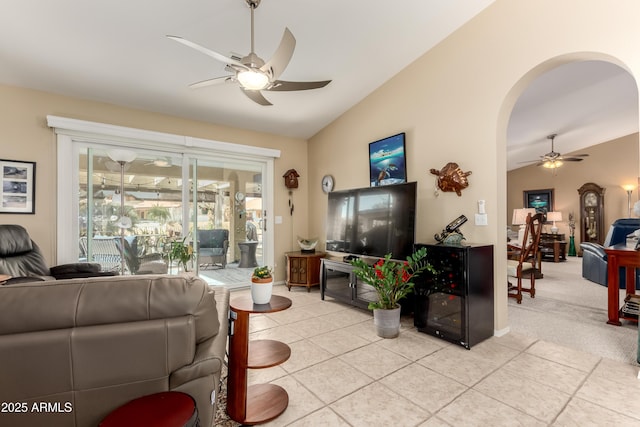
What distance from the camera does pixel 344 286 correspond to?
3.92 meters

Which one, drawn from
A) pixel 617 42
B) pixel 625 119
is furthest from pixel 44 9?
pixel 625 119

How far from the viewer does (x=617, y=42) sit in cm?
223

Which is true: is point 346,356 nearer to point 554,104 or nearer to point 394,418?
point 394,418

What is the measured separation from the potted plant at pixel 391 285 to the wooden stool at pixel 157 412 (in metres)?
2.13

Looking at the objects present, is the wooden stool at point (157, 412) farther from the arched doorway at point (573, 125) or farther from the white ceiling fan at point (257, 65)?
the arched doorway at point (573, 125)

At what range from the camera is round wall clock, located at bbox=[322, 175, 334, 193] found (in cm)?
490

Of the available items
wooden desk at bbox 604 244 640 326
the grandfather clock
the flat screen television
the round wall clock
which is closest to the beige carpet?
wooden desk at bbox 604 244 640 326

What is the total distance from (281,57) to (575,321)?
3901 mm

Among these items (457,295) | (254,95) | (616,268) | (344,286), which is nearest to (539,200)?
(616,268)

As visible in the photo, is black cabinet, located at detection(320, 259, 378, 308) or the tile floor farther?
black cabinet, located at detection(320, 259, 378, 308)

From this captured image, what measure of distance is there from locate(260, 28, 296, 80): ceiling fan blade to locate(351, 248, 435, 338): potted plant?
195 centimetres

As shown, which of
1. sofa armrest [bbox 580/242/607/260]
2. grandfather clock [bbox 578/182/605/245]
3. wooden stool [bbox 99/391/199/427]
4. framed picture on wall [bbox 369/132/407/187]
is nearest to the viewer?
wooden stool [bbox 99/391/199/427]

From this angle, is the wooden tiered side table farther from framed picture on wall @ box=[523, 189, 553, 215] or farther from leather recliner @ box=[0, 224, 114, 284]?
framed picture on wall @ box=[523, 189, 553, 215]

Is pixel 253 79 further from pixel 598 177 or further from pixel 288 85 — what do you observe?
pixel 598 177
